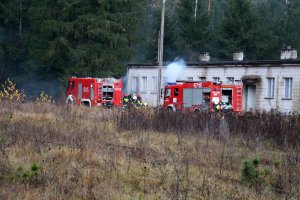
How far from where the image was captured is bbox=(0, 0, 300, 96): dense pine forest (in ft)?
126

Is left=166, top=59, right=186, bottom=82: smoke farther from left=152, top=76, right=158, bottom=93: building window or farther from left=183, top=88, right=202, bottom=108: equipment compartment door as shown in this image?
left=183, top=88, right=202, bottom=108: equipment compartment door

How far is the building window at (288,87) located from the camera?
30.0 m

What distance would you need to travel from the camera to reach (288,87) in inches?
1188

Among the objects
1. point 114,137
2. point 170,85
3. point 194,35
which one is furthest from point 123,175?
point 194,35

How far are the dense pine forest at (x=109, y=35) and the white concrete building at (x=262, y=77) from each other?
776 cm

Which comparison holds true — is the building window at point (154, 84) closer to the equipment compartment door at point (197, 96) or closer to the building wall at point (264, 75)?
the building wall at point (264, 75)

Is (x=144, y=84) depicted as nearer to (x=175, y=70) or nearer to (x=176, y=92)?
(x=175, y=70)

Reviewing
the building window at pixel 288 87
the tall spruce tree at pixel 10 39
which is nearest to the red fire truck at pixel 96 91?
the building window at pixel 288 87

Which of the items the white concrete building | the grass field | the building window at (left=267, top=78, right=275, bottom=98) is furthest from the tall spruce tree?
the grass field

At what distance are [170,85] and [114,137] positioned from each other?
52.5ft

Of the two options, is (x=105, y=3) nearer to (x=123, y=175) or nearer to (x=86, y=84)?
(x=86, y=84)

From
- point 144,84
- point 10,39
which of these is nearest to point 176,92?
point 144,84

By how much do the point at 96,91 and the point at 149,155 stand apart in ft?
63.8

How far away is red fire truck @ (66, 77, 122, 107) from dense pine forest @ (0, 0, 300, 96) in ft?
26.7
